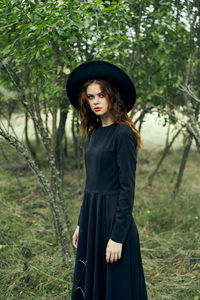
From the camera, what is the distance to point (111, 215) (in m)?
1.97

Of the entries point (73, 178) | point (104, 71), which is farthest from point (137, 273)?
point (73, 178)

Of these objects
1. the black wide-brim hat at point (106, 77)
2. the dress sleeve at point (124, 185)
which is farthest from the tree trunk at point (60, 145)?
the dress sleeve at point (124, 185)

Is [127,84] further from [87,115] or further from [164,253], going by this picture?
[164,253]

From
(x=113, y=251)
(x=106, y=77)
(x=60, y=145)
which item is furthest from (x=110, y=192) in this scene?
(x=60, y=145)

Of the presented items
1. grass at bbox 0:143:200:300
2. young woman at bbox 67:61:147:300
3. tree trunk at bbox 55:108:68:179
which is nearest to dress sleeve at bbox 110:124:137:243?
young woman at bbox 67:61:147:300

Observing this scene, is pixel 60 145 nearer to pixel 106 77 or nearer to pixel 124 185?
pixel 106 77

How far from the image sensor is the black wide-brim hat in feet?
6.52

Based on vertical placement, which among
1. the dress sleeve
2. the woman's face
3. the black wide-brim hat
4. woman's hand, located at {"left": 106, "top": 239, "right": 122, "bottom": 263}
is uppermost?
the black wide-brim hat

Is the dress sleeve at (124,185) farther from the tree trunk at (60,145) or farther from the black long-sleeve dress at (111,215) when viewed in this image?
the tree trunk at (60,145)

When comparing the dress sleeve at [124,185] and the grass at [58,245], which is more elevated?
the dress sleeve at [124,185]

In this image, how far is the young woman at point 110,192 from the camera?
190 centimetres

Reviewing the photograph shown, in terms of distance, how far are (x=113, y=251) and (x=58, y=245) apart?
2228 millimetres

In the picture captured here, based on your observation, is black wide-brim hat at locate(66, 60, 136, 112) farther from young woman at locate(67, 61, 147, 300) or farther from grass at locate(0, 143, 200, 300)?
grass at locate(0, 143, 200, 300)

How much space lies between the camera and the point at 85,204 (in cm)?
217
